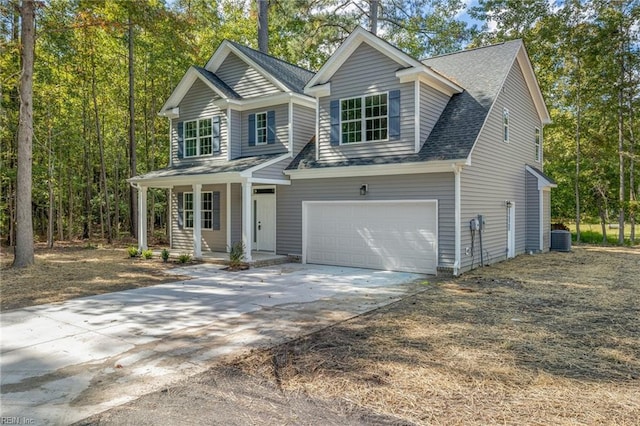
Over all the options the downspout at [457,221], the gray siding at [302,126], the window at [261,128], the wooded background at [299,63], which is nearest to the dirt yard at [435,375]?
the downspout at [457,221]

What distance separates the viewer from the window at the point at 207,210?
14703 millimetres

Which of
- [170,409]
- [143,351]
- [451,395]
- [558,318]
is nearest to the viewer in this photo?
[170,409]

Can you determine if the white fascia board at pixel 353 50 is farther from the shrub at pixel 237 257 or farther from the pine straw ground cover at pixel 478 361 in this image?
the pine straw ground cover at pixel 478 361

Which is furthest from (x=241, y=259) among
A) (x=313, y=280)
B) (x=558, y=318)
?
(x=558, y=318)

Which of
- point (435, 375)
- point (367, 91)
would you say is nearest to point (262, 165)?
point (367, 91)

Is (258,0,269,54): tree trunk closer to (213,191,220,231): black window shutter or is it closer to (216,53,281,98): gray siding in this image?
(216,53,281,98): gray siding

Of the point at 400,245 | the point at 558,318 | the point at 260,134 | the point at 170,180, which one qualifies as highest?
the point at 260,134

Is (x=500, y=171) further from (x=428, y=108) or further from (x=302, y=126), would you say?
(x=302, y=126)

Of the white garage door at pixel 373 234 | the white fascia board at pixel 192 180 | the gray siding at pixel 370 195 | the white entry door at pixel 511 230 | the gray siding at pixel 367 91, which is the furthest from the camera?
the white entry door at pixel 511 230

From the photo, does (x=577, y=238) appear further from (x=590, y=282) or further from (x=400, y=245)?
(x=400, y=245)

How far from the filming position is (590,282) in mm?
9414

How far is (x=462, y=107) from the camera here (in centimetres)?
1187

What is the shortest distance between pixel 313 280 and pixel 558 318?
16.7ft

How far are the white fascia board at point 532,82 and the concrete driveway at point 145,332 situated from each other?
881cm
